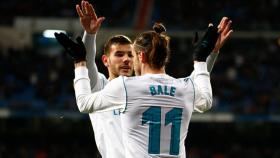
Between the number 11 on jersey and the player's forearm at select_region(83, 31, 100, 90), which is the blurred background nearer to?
the player's forearm at select_region(83, 31, 100, 90)

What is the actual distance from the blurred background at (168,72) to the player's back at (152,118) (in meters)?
13.3

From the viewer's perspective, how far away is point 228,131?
18.3 m

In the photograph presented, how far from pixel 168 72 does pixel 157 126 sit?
14.5 metres

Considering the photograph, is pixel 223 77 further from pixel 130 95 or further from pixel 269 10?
pixel 130 95

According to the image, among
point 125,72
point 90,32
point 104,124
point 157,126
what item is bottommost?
point 104,124

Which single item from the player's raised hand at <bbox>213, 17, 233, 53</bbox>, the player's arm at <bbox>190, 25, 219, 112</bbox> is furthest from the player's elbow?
the player's raised hand at <bbox>213, 17, 233, 53</bbox>

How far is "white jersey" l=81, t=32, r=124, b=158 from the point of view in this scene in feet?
13.6

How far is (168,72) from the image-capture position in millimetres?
17875

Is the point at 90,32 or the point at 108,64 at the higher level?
the point at 90,32

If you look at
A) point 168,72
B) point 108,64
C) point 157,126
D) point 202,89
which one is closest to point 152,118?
point 157,126

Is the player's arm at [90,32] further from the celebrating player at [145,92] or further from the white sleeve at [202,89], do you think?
the white sleeve at [202,89]

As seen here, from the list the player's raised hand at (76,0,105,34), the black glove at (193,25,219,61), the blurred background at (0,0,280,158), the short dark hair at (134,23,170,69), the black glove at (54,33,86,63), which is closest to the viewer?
the short dark hair at (134,23,170,69)

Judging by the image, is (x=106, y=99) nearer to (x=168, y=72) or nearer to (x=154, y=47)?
(x=154, y=47)

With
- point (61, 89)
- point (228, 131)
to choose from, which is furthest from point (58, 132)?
point (228, 131)
